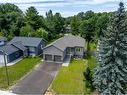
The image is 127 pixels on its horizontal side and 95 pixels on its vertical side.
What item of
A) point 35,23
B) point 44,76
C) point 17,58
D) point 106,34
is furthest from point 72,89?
point 35,23

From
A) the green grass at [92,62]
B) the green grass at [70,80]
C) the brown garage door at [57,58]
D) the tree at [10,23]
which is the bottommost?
the green grass at [70,80]

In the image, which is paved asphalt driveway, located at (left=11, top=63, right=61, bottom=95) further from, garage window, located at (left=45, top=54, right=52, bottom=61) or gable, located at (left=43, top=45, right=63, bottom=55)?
gable, located at (left=43, top=45, right=63, bottom=55)

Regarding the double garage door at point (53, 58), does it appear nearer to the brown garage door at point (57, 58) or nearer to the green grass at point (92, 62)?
the brown garage door at point (57, 58)

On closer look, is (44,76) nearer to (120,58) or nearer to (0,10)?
(120,58)

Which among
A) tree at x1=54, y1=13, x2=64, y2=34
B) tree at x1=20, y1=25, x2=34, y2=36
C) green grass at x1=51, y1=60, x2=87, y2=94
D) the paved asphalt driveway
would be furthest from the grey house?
tree at x1=54, y1=13, x2=64, y2=34

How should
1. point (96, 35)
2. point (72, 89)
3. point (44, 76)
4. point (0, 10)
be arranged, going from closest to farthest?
point (72, 89), point (44, 76), point (96, 35), point (0, 10)

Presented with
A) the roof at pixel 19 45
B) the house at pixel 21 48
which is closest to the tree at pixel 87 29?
Result: the house at pixel 21 48
